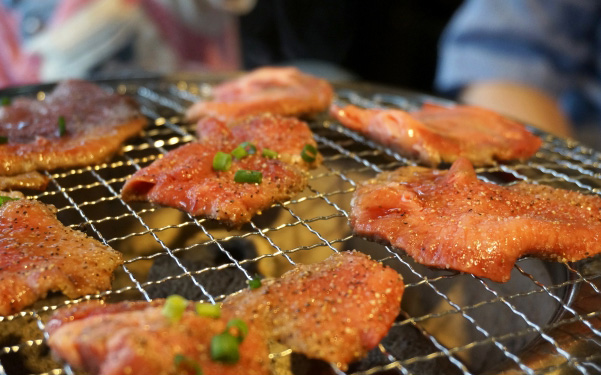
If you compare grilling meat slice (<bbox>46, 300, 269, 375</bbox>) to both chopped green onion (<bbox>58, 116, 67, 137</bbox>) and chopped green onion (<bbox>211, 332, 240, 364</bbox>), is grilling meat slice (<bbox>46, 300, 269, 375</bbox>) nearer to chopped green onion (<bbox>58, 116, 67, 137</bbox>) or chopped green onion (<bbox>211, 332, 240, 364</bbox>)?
chopped green onion (<bbox>211, 332, 240, 364</bbox>)

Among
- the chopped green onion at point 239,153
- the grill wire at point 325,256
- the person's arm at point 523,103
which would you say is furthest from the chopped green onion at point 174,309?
the person's arm at point 523,103

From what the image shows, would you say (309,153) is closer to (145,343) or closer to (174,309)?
(174,309)

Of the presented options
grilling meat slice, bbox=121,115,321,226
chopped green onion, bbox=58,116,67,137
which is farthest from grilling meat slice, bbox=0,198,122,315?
chopped green onion, bbox=58,116,67,137

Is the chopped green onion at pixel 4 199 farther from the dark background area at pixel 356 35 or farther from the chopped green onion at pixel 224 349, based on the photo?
the dark background area at pixel 356 35

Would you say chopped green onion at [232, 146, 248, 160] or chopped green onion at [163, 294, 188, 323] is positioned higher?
chopped green onion at [163, 294, 188, 323]

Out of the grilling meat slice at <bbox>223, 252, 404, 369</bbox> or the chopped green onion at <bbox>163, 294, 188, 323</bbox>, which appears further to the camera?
the grilling meat slice at <bbox>223, 252, 404, 369</bbox>
